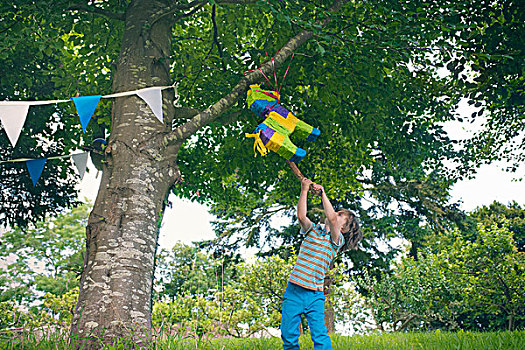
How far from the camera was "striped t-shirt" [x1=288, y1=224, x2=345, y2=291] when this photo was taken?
3.84 meters

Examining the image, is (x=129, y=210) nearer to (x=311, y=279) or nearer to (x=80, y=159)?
(x=80, y=159)

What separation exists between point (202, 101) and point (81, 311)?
15.9 ft

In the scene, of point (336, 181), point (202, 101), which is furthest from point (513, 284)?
point (202, 101)

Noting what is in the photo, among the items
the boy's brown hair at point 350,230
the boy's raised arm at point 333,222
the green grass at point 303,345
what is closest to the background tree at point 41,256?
the green grass at point 303,345

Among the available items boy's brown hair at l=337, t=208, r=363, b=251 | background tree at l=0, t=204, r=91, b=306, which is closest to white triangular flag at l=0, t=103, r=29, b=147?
boy's brown hair at l=337, t=208, r=363, b=251

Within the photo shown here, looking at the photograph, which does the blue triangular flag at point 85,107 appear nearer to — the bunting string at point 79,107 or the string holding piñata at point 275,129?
→ the bunting string at point 79,107

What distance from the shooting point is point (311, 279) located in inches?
151

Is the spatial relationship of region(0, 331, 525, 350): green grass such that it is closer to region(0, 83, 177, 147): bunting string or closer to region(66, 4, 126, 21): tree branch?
region(0, 83, 177, 147): bunting string

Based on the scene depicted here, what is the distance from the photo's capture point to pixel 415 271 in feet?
40.7

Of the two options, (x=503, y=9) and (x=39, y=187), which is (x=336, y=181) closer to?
(x=503, y=9)

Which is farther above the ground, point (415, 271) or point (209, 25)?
point (209, 25)

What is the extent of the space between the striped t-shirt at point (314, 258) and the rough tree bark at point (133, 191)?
1494mm

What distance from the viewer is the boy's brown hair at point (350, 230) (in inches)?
169

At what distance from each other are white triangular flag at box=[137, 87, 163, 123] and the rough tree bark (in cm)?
15
